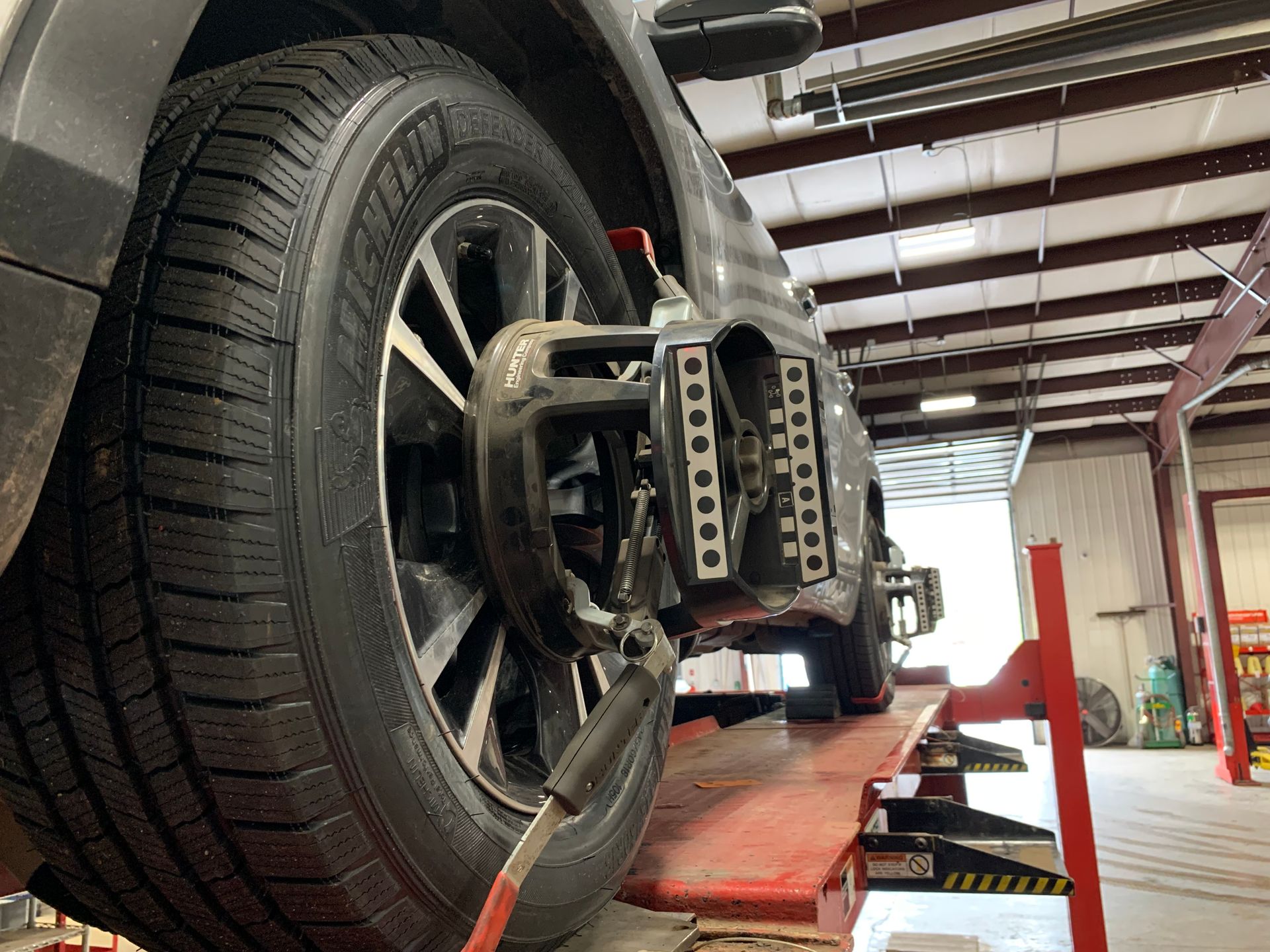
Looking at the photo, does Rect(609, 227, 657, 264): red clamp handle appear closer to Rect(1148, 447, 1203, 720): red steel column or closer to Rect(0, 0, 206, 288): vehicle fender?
Rect(0, 0, 206, 288): vehicle fender

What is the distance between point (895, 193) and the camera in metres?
8.93

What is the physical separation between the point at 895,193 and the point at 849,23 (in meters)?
2.66

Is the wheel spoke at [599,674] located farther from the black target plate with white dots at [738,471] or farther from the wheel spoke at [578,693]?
the black target plate with white dots at [738,471]

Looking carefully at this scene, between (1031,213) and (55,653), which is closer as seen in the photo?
(55,653)

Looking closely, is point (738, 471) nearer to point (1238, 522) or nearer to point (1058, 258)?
point (1058, 258)

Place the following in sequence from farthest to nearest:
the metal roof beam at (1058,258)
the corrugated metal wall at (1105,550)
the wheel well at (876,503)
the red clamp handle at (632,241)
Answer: the corrugated metal wall at (1105,550), the metal roof beam at (1058,258), the wheel well at (876,503), the red clamp handle at (632,241)

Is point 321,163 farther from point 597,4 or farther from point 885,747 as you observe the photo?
point 885,747

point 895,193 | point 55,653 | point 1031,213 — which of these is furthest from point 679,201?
point 1031,213

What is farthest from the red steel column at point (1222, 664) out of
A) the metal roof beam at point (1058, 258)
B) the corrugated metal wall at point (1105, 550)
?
the metal roof beam at point (1058, 258)

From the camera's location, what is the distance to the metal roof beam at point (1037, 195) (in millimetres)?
8352

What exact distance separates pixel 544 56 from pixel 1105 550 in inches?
643

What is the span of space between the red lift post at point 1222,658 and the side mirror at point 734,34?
11217 millimetres

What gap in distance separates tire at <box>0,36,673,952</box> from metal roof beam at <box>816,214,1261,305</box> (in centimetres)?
1005

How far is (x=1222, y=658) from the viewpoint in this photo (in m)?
11.2
